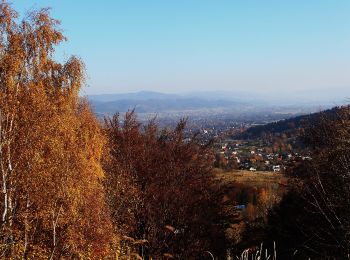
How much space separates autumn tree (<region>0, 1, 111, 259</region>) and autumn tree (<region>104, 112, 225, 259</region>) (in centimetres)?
362

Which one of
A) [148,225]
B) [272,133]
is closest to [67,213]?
[148,225]

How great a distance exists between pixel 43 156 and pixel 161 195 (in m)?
9.75

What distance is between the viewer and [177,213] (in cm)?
2873

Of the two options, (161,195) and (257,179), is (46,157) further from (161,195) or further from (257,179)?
(257,179)

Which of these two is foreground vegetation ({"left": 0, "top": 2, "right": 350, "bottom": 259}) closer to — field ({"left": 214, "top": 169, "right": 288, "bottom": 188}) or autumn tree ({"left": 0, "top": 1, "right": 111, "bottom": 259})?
autumn tree ({"left": 0, "top": 1, "right": 111, "bottom": 259})

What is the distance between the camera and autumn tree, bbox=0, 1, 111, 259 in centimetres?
1969

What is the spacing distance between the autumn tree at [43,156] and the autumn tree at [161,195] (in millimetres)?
3622

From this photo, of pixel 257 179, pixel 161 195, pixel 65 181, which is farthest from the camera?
pixel 257 179

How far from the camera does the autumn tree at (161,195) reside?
2673 cm

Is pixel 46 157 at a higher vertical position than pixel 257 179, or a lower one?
higher

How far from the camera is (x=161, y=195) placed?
2820 centimetres

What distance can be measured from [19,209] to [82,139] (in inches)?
175

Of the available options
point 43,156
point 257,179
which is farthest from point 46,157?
point 257,179

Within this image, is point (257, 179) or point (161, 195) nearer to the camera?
point (161, 195)
